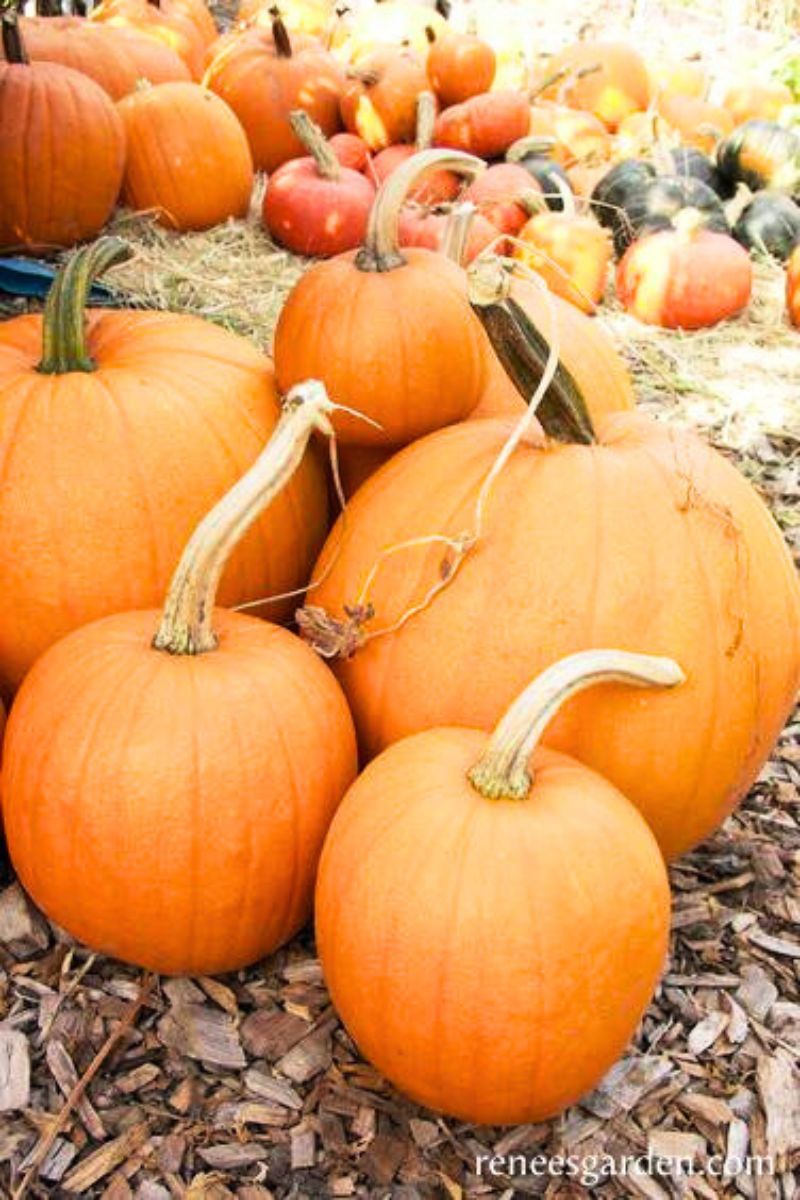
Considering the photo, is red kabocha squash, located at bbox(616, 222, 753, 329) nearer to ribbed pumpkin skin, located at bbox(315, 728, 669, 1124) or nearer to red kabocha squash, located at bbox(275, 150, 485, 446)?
red kabocha squash, located at bbox(275, 150, 485, 446)

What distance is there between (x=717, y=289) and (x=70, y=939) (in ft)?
14.2

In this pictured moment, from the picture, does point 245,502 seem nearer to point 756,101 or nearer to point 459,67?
point 459,67

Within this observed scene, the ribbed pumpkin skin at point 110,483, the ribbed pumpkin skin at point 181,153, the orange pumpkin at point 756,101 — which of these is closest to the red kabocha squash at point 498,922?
the ribbed pumpkin skin at point 110,483

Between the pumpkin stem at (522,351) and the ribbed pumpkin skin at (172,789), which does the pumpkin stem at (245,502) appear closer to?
the ribbed pumpkin skin at (172,789)

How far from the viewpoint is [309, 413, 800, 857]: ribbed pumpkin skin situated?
75.7 inches

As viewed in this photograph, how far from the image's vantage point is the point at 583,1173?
1.73 m

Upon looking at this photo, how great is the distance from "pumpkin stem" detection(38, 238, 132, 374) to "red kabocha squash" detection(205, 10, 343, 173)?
4288mm

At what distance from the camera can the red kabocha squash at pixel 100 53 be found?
554cm

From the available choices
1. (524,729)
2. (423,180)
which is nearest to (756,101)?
(423,180)

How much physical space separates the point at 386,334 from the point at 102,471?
1.78 feet

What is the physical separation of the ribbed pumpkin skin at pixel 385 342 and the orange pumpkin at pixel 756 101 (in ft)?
22.4

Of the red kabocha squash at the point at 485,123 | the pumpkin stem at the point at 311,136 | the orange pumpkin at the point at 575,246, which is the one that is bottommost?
the orange pumpkin at the point at 575,246

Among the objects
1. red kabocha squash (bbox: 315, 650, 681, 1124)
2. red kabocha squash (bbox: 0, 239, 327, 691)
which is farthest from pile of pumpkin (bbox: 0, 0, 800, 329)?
red kabocha squash (bbox: 315, 650, 681, 1124)

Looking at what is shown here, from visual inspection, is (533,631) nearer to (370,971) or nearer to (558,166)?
(370,971)
